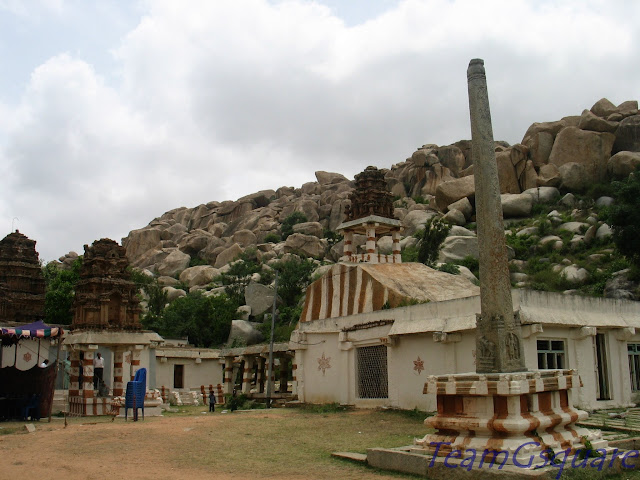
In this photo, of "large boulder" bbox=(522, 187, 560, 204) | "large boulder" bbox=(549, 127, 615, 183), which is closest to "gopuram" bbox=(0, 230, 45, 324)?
"large boulder" bbox=(522, 187, 560, 204)

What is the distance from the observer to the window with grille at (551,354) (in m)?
16.6

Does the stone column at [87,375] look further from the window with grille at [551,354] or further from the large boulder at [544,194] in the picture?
the large boulder at [544,194]

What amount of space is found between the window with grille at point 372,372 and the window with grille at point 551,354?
5.25m

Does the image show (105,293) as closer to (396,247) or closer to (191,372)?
(191,372)

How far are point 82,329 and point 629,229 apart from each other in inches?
1041

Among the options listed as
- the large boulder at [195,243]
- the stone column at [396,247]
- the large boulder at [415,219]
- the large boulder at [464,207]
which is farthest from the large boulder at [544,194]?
the large boulder at [195,243]

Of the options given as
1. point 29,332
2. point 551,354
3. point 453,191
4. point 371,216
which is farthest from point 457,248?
point 29,332

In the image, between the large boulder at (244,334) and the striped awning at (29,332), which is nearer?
the striped awning at (29,332)

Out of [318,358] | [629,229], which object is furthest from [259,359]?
[629,229]

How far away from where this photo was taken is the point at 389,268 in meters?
25.7

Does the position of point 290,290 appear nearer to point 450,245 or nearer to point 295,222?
point 450,245

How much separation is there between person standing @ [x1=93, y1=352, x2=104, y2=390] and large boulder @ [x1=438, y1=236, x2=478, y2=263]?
2711 centimetres

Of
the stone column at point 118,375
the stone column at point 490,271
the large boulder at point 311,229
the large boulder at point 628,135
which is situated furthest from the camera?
the large boulder at point 311,229

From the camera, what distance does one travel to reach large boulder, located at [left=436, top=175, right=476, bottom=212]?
188 ft
